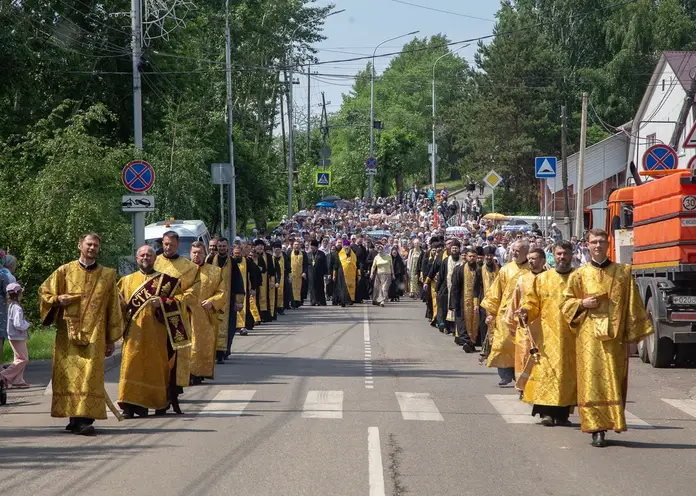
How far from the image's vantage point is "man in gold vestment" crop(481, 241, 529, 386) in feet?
48.6

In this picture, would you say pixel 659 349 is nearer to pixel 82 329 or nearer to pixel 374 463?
pixel 82 329

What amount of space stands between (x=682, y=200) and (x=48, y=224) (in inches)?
416

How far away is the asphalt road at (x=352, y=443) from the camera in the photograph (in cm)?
889

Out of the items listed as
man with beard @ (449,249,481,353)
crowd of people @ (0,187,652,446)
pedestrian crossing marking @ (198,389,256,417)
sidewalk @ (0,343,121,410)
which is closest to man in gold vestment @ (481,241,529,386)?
crowd of people @ (0,187,652,446)

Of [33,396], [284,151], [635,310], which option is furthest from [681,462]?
[284,151]

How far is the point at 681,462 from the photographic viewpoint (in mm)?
10156

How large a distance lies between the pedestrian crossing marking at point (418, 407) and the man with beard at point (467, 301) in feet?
25.7

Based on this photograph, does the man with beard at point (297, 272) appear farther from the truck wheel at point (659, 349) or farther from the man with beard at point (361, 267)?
the truck wheel at point (659, 349)

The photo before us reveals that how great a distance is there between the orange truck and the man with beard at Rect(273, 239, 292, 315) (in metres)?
14.3

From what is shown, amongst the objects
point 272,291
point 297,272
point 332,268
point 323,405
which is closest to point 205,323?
point 323,405

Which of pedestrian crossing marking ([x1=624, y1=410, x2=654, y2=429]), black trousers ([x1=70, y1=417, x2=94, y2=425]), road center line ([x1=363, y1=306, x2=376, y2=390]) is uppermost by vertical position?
black trousers ([x1=70, y1=417, x2=94, y2=425])

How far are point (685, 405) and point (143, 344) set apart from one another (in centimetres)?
604

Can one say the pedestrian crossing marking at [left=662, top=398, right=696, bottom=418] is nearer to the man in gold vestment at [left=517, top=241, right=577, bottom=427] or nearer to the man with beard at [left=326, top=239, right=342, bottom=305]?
the man in gold vestment at [left=517, top=241, right=577, bottom=427]

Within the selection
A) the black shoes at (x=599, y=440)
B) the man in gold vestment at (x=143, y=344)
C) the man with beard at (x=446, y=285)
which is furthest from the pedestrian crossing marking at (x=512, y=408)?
the man with beard at (x=446, y=285)
